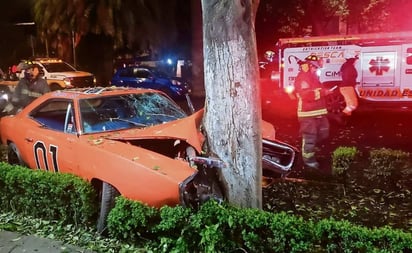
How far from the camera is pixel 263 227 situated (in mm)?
3576

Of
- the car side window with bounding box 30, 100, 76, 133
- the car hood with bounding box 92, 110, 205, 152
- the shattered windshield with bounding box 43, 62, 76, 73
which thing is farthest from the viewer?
the shattered windshield with bounding box 43, 62, 76, 73

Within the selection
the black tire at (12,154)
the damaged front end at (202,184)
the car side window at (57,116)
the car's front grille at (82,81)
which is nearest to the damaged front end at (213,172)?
the damaged front end at (202,184)

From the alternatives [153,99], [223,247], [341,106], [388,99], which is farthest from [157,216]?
[388,99]

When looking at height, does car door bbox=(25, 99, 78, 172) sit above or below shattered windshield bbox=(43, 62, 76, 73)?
below

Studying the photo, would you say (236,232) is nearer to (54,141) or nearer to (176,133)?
(176,133)

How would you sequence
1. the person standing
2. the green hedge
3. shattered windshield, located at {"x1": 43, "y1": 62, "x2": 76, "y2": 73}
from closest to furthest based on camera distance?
the green hedge
the person standing
shattered windshield, located at {"x1": 43, "y1": 62, "x2": 76, "y2": 73}

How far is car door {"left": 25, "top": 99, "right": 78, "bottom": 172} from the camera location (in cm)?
516

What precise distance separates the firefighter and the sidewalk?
3936 millimetres

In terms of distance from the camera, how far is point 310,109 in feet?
22.8

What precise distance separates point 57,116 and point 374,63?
8.30m

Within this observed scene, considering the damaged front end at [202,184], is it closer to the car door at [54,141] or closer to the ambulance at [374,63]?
the car door at [54,141]

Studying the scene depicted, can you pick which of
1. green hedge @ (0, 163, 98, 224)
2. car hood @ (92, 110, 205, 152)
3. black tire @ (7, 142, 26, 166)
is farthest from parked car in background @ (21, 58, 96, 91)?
car hood @ (92, 110, 205, 152)

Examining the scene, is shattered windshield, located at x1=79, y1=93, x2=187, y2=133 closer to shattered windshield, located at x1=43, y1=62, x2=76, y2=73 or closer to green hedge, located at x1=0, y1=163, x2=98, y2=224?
green hedge, located at x1=0, y1=163, x2=98, y2=224

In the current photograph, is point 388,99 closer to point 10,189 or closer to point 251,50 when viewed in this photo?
point 251,50
